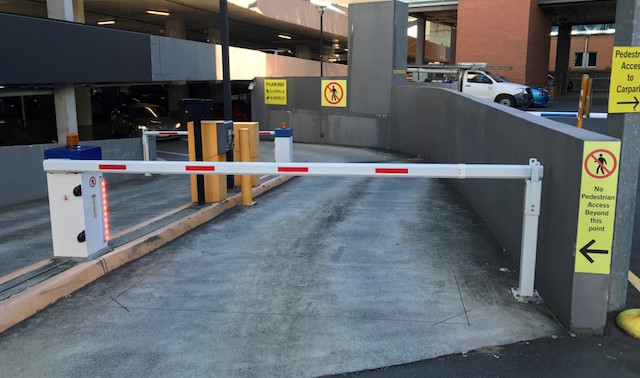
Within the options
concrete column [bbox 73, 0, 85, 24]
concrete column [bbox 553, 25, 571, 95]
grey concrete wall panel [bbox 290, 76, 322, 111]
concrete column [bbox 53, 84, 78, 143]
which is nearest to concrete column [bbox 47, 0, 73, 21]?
concrete column [bbox 53, 84, 78, 143]

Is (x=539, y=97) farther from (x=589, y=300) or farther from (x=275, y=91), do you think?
(x=589, y=300)

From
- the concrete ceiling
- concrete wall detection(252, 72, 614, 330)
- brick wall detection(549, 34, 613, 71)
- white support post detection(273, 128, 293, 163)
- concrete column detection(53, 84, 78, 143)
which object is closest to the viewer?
concrete wall detection(252, 72, 614, 330)

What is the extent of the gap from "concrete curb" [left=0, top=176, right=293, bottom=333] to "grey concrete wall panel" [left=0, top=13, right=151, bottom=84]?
5.95 meters

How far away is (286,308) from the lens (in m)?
4.62

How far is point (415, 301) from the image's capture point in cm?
473

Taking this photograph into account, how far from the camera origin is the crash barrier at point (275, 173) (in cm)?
446

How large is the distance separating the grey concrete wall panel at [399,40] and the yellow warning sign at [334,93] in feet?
7.57

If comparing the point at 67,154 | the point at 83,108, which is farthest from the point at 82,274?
the point at 83,108

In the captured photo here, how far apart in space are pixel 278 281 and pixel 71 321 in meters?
1.85

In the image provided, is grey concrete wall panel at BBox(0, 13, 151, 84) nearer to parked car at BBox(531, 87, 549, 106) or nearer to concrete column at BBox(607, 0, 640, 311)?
concrete column at BBox(607, 0, 640, 311)

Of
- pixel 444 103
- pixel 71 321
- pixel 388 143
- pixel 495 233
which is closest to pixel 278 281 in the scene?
pixel 71 321

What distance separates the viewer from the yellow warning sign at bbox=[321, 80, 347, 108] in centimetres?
2047

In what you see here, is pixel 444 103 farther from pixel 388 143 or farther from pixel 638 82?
pixel 638 82

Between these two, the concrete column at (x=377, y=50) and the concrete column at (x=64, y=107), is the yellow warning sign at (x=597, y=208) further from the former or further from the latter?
the concrete column at (x=377, y=50)
